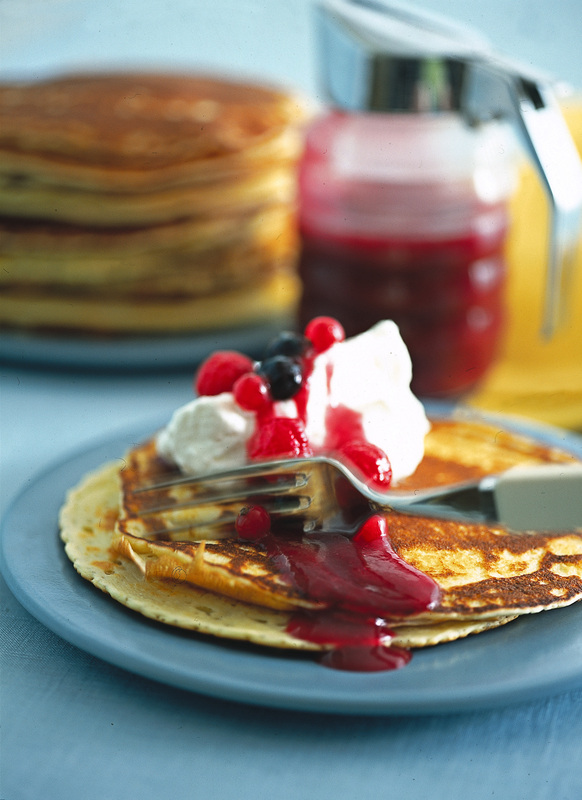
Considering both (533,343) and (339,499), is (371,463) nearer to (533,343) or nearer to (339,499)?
(339,499)

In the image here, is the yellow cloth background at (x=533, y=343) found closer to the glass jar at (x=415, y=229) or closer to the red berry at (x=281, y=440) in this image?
the glass jar at (x=415, y=229)

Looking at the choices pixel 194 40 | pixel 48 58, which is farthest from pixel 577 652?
pixel 48 58

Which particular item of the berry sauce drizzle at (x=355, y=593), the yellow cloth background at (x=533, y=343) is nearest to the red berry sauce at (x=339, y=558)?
the berry sauce drizzle at (x=355, y=593)

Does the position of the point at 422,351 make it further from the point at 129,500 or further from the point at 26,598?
the point at 26,598

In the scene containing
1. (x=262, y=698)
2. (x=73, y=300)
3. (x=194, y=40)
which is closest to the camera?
(x=262, y=698)

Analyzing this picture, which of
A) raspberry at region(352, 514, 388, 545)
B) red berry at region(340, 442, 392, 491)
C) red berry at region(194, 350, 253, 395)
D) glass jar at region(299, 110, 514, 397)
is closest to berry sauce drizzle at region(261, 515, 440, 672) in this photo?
raspberry at region(352, 514, 388, 545)

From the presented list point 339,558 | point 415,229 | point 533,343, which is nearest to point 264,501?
point 339,558

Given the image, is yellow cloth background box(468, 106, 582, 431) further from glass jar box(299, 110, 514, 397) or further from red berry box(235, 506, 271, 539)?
red berry box(235, 506, 271, 539)
